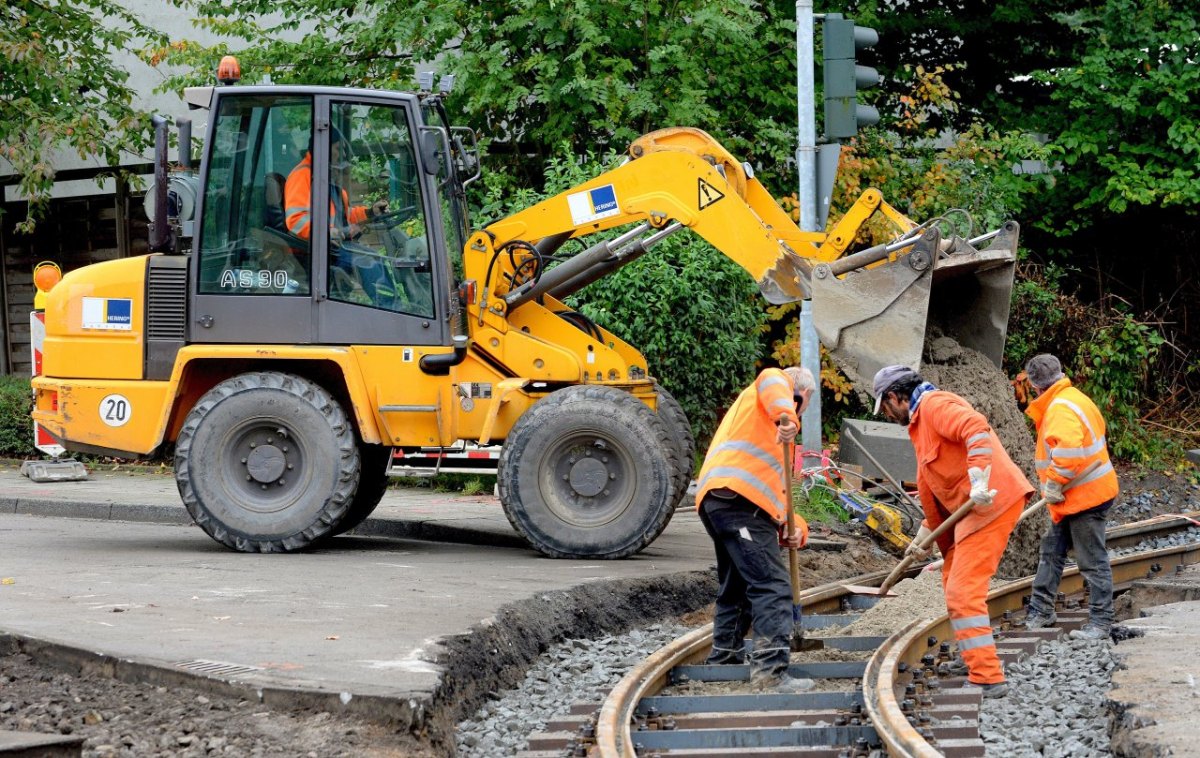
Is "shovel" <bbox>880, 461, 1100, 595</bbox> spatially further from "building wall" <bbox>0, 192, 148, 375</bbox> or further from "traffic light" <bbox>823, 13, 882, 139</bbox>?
"building wall" <bbox>0, 192, 148, 375</bbox>

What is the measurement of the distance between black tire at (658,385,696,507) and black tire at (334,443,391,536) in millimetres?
2102

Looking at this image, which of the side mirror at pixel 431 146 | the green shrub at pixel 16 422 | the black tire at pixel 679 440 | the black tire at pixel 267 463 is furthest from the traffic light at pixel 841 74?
the green shrub at pixel 16 422

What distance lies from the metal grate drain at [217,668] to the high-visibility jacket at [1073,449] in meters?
4.91

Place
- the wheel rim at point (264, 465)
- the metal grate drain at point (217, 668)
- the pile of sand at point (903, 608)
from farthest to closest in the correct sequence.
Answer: the wheel rim at point (264, 465) < the pile of sand at point (903, 608) < the metal grate drain at point (217, 668)

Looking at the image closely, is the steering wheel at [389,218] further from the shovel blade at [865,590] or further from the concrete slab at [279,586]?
the shovel blade at [865,590]

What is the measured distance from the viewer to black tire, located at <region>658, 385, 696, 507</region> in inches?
433

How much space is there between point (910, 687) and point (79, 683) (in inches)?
150

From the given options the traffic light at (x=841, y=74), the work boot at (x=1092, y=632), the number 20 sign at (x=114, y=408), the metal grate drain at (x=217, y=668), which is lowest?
the work boot at (x=1092, y=632)

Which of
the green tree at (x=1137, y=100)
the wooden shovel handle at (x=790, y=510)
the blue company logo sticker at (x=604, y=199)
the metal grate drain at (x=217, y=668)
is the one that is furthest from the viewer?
the green tree at (x=1137, y=100)

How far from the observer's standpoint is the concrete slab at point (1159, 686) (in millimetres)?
6164

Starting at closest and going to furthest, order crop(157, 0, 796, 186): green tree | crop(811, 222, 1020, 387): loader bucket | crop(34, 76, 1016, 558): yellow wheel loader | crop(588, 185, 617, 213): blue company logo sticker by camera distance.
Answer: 1. crop(811, 222, 1020, 387): loader bucket
2. crop(34, 76, 1016, 558): yellow wheel loader
3. crop(588, 185, 617, 213): blue company logo sticker
4. crop(157, 0, 796, 186): green tree

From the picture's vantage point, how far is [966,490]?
25.9 feet

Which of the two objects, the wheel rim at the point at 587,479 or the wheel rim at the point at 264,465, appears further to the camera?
the wheel rim at the point at 264,465

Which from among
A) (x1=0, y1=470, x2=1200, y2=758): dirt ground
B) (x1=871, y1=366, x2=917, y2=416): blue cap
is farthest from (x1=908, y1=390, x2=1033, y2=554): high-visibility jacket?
(x1=0, y1=470, x2=1200, y2=758): dirt ground
